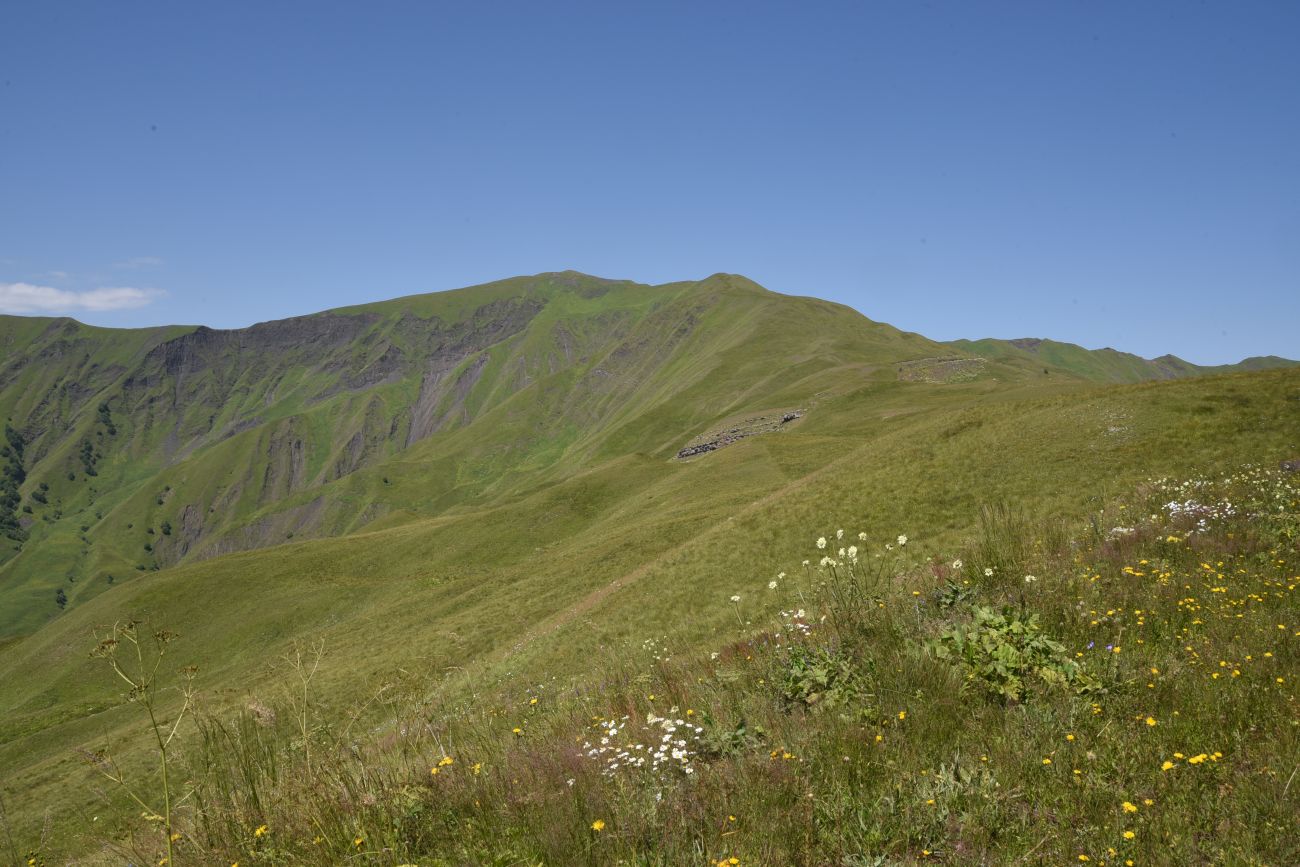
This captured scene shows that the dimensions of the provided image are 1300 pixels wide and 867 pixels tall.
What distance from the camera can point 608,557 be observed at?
40.6m

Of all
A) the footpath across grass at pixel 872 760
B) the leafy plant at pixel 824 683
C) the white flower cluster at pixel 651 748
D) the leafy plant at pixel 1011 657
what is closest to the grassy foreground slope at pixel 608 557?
the footpath across grass at pixel 872 760

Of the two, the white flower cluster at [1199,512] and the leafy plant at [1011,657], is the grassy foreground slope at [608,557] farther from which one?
the white flower cluster at [1199,512]

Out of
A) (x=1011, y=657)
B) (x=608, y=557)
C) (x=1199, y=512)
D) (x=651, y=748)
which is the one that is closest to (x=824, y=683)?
(x=1011, y=657)

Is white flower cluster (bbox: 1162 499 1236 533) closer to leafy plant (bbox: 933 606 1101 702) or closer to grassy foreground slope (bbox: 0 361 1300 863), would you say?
leafy plant (bbox: 933 606 1101 702)

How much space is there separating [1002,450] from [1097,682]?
90.0ft

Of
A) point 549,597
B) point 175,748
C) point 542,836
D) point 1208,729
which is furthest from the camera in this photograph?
point 549,597

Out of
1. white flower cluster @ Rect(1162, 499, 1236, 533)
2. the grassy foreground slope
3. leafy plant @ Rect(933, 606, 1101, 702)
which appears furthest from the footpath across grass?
white flower cluster @ Rect(1162, 499, 1236, 533)

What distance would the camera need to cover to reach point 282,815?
5.87m

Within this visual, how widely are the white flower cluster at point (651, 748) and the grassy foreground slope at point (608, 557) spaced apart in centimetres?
226

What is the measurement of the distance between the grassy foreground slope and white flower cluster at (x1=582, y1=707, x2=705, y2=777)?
2.26 m

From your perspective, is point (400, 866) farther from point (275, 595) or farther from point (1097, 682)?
point (275, 595)

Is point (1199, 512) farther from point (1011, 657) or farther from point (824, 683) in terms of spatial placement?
point (824, 683)

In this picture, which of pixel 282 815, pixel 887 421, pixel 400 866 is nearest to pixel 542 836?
pixel 400 866

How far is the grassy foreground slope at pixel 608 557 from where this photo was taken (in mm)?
25406
